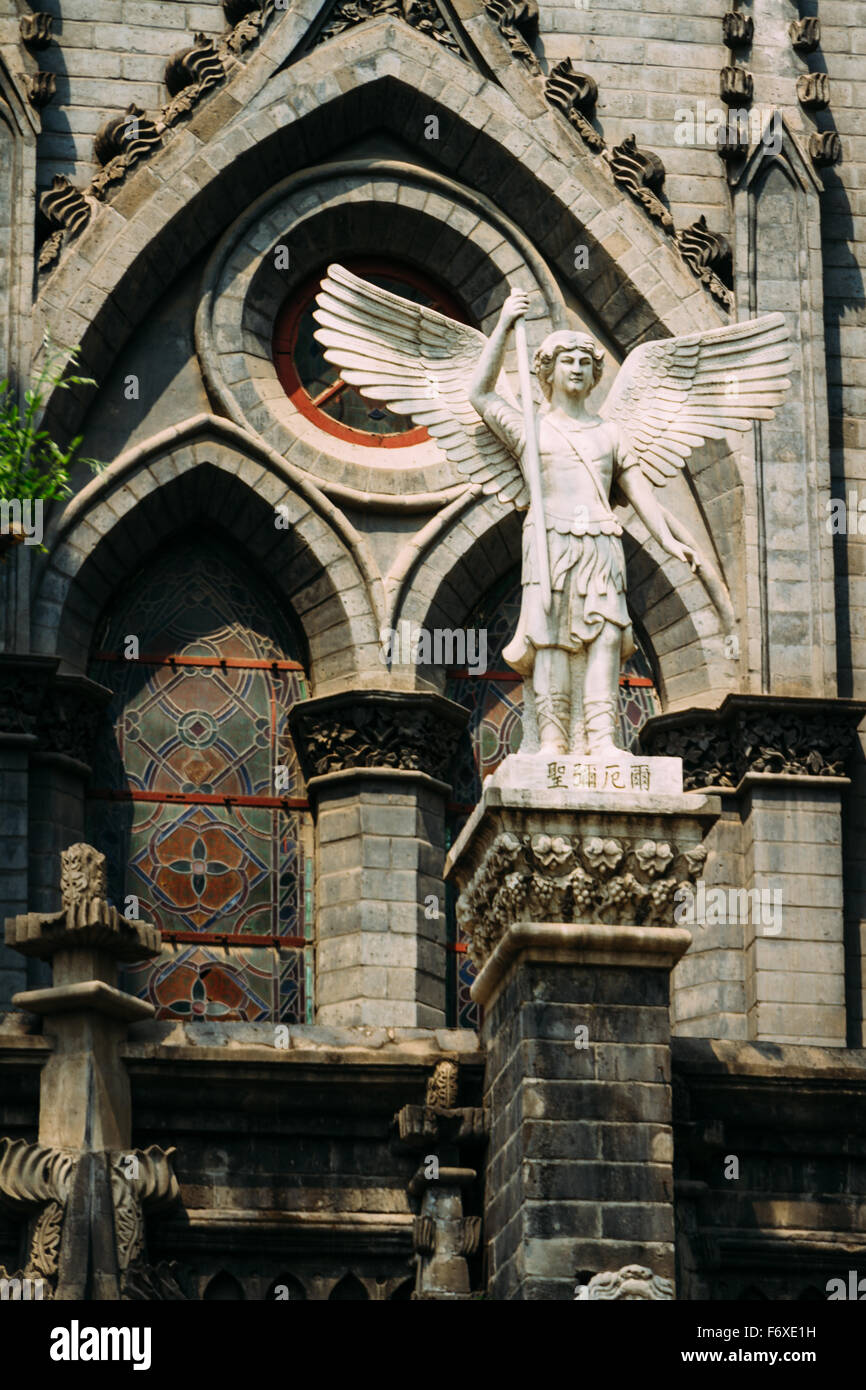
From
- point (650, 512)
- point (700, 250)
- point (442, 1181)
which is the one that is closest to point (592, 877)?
point (442, 1181)

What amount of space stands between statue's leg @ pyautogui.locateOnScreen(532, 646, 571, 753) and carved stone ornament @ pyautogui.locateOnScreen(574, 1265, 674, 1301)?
346cm

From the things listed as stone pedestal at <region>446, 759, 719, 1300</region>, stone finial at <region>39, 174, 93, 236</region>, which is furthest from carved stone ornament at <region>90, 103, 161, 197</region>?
stone pedestal at <region>446, 759, 719, 1300</region>

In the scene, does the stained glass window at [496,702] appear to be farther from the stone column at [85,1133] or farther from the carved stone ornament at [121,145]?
the stone column at [85,1133]

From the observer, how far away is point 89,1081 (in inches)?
814

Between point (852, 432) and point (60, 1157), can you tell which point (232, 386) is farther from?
point (60, 1157)

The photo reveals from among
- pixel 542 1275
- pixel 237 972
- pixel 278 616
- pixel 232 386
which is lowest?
pixel 542 1275

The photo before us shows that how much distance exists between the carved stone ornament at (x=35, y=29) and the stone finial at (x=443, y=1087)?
10984 millimetres

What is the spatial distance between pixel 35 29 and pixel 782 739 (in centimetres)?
872

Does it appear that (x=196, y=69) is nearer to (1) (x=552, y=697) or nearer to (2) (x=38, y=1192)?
(1) (x=552, y=697)

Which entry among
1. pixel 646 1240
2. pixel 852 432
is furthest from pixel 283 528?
pixel 646 1240

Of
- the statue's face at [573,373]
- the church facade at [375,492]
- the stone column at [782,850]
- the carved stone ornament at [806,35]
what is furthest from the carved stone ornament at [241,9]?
the statue's face at [573,373]

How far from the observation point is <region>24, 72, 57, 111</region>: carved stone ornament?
27.8 metres

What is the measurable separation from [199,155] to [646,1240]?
11.8m

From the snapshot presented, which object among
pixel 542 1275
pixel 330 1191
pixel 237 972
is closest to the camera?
pixel 542 1275
